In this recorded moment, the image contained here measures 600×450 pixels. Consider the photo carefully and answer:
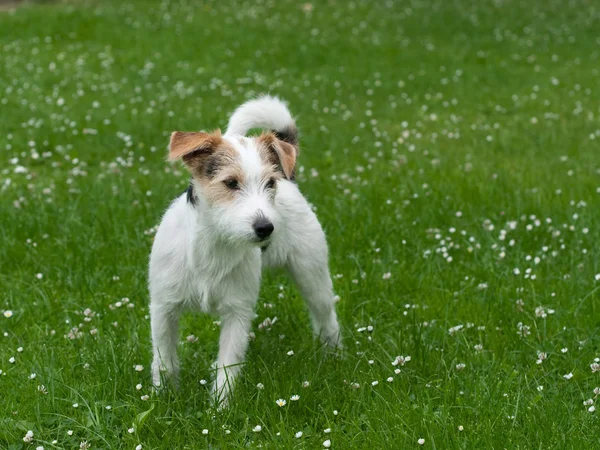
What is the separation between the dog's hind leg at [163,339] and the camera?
14.5 ft

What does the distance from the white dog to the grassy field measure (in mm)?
270

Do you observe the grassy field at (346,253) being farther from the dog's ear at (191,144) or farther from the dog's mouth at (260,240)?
the dog's ear at (191,144)

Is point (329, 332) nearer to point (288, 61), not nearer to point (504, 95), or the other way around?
point (504, 95)

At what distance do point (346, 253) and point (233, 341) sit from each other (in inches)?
84.8

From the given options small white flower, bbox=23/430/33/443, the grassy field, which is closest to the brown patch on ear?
the grassy field

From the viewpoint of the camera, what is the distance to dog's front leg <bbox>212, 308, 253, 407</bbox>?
4.31 m

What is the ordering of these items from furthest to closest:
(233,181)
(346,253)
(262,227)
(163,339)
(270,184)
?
1. (346,253)
2. (163,339)
3. (270,184)
4. (233,181)
5. (262,227)

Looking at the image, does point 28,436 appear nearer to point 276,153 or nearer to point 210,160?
point 210,160

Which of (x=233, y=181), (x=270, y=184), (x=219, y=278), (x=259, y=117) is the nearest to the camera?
(x=233, y=181)

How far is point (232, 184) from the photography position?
13.2 feet

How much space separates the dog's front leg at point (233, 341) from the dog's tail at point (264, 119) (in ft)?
3.35

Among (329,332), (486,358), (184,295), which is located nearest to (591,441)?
(486,358)

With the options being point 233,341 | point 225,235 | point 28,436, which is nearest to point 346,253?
point 233,341

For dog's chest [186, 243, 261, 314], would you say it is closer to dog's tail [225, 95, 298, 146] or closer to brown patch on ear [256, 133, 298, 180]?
brown patch on ear [256, 133, 298, 180]
